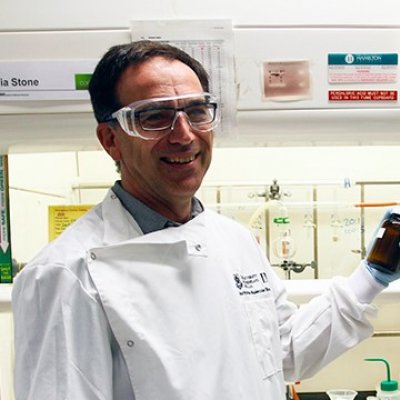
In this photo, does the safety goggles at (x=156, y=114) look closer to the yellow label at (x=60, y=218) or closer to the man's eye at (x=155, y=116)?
the man's eye at (x=155, y=116)

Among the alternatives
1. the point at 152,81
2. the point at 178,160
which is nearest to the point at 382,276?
the point at 178,160

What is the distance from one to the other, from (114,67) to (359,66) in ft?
2.28

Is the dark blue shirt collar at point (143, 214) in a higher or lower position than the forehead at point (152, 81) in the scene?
lower

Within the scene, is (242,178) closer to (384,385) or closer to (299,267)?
(299,267)

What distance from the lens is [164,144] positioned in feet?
3.50

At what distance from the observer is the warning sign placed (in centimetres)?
139

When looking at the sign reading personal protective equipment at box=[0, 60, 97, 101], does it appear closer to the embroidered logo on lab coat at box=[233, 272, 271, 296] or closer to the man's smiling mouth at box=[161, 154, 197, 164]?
the man's smiling mouth at box=[161, 154, 197, 164]

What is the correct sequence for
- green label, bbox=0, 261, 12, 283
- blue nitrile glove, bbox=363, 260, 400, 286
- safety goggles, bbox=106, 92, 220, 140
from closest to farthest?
safety goggles, bbox=106, 92, 220, 140, blue nitrile glove, bbox=363, 260, 400, 286, green label, bbox=0, 261, 12, 283

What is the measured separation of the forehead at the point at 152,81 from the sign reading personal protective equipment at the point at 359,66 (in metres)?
0.50

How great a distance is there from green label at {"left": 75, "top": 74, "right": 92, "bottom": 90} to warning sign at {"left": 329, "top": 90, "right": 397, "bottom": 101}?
67cm

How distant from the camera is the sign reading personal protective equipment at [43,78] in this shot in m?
1.36

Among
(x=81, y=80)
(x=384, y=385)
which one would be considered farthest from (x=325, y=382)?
(x=81, y=80)

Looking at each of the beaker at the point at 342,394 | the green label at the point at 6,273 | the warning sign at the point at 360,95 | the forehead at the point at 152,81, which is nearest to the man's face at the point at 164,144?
the forehead at the point at 152,81

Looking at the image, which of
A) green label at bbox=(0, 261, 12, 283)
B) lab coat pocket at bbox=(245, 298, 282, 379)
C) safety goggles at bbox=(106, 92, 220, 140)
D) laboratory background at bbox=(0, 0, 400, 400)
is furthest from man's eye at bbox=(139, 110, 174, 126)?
green label at bbox=(0, 261, 12, 283)
